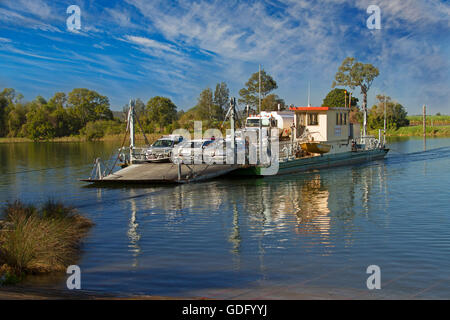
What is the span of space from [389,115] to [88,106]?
8402cm

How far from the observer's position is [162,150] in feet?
104

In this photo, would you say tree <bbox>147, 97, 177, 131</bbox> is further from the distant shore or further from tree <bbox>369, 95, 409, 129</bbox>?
tree <bbox>369, 95, 409, 129</bbox>

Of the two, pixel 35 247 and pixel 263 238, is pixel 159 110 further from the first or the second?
pixel 35 247

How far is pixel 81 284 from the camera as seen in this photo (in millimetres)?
9070

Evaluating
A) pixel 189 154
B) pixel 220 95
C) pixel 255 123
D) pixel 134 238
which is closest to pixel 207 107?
pixel 220 95

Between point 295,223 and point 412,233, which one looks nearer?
point 412,233

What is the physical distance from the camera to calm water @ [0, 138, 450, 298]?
9.08 meters

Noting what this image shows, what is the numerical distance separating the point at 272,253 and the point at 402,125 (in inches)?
4350

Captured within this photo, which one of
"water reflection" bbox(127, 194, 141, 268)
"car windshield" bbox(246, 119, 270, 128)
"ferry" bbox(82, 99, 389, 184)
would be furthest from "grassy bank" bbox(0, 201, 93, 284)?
"car windshield" bbox(246, 119, 270, 128)

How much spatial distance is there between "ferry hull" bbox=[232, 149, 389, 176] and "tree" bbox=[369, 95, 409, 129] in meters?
66.3

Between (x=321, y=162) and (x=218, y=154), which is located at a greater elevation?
(x=218, y=154)
